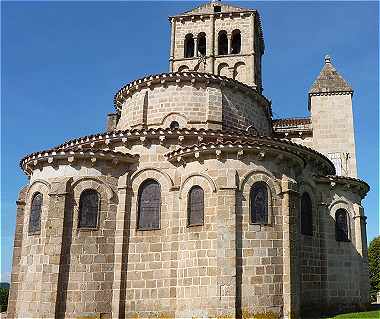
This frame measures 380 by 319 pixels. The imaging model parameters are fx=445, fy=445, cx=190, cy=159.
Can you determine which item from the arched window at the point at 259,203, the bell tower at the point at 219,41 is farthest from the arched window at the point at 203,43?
the arched window at the point at 259,203

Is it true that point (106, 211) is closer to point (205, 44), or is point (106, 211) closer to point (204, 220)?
point (204, 220)

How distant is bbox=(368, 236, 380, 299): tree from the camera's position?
1581 inches

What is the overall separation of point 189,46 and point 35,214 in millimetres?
21146

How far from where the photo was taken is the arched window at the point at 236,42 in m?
32.8

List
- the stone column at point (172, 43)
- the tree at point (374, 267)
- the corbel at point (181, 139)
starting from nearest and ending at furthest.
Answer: the corbel at point (181, 139), the stone column at point (172, 43), the tree at point (374, 267)

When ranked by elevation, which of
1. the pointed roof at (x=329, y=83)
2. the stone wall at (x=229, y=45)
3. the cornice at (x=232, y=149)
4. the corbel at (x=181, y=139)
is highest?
the stone wall at (x=229, y=45)

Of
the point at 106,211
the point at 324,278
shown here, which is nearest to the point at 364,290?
the point at 324,278

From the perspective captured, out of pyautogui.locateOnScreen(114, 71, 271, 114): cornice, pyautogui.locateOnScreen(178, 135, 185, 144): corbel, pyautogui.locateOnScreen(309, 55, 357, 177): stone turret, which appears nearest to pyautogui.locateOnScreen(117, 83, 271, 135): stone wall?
pyautogui.locateOnScreen(114, 71, 271, 114): cornice

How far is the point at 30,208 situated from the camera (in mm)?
16375

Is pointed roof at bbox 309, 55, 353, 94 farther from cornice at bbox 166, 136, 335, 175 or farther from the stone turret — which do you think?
cornice at bbox 166, 136, 335, 175

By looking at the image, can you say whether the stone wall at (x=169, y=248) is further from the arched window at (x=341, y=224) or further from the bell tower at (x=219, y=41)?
the bell tower at (x=219, y=41)

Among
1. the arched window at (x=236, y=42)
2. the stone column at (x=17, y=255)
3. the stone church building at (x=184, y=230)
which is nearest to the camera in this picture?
the stone church building at (x=184, y=230)

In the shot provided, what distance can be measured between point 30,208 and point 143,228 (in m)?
4.34

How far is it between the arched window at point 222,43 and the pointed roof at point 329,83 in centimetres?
790
